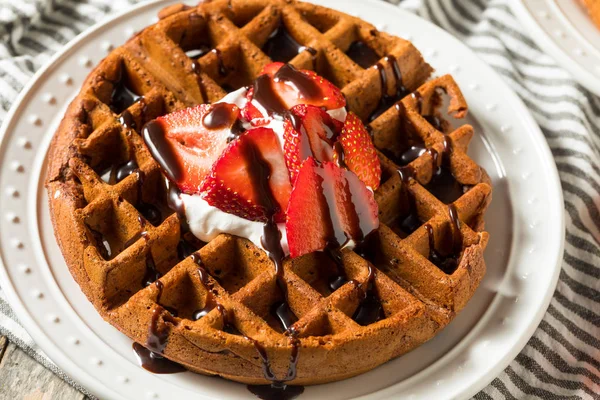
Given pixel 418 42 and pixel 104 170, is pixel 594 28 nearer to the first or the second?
pixel 418 42

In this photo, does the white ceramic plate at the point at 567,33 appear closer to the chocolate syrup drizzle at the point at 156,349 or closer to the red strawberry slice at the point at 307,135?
the red strawberry slice at the point at 307,135

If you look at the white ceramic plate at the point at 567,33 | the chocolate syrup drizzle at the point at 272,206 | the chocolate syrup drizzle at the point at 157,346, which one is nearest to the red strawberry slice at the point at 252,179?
the chocolate syrup drizzle at the point at 272,206

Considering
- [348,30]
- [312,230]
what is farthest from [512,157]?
[312,230]

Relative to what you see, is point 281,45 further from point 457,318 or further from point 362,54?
point 457,318

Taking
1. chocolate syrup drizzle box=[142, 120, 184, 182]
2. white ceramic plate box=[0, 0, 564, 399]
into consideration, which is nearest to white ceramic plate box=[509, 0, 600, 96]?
white ceramic plate box=[0, 0, 564, 399]

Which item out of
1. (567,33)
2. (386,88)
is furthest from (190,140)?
(567,33)

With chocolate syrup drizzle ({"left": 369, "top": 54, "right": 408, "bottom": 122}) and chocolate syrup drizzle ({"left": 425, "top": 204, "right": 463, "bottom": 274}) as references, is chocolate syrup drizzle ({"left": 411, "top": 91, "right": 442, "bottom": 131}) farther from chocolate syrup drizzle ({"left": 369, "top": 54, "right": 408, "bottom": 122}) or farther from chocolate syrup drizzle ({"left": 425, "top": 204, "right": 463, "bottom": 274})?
chocolate syrup drizzle ({"left": 425, "top": 204, "right": 463, "bottom": 274})
